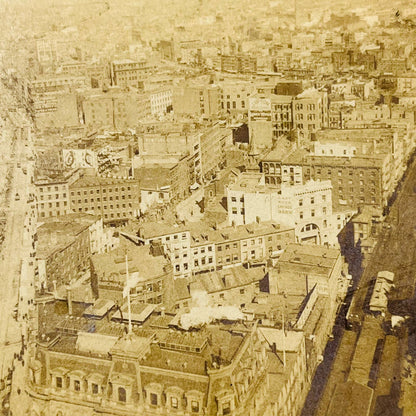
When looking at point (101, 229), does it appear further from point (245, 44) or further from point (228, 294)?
point (245, 44)

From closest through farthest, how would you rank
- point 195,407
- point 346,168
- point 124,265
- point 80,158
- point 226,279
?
point 195,407 < point 124,265 < point 226,279 < point 346,168 < point 80,158

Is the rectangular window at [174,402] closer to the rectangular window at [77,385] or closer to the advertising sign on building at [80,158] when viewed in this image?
the rectangular window at [77,385]

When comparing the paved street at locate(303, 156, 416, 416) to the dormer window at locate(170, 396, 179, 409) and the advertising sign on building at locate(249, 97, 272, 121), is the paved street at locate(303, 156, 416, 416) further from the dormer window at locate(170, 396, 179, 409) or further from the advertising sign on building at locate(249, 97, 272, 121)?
the advertising sign on building at locate(249, 97, 272, 121)

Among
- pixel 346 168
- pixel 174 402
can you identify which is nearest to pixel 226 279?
pixel 174 402

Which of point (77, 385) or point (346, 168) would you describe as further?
point (346, 168)

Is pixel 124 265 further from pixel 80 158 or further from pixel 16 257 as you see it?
pixel 80 158

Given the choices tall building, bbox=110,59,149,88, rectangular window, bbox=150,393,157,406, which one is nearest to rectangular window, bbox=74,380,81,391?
rectangular window, bbox=150,393,157,406
